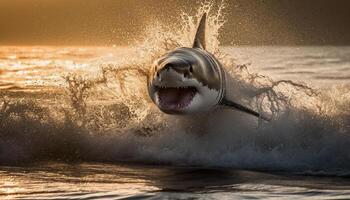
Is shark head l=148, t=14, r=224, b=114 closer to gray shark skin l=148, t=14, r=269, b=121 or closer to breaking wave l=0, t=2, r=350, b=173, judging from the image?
gray shark skin l=148, t=14, r=269, b=121

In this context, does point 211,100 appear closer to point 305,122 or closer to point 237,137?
point 237,137

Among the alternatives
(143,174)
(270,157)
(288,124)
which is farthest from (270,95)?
(143,174)

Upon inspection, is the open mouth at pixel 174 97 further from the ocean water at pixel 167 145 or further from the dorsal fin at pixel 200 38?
the dorsal fin at pixel 200 38

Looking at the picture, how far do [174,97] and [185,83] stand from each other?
16.8 inches

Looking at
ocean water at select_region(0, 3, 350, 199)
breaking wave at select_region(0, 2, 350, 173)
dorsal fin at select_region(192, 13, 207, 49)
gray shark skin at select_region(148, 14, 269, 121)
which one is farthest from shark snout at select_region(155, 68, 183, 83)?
dorsal fin at select_region(192, 13, 207, 49)

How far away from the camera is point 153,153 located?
16.5 meters

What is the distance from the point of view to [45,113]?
18484 mm

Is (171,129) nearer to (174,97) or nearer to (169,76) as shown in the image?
(174,97)

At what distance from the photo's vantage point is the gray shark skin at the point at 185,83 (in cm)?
1374

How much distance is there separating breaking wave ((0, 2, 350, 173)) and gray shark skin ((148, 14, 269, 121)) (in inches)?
53.9

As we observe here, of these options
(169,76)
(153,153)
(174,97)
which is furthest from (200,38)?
(169,76)

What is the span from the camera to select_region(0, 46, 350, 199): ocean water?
1266 centimetres

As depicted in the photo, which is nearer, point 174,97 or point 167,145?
point 174,97

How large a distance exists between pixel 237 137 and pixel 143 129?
7.57 ft
